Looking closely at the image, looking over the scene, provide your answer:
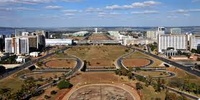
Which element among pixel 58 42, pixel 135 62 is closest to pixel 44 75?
pixel 135 62

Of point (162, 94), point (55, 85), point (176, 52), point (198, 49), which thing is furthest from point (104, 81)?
point (198, 49)

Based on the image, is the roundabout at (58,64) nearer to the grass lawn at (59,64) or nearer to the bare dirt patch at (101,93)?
the grass lawn at (59,64)

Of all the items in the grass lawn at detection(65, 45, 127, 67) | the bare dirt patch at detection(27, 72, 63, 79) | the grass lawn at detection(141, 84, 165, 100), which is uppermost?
the grass lawn at detection(65, 45, 127, 67)

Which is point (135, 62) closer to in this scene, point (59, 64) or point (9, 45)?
point (59, 64)

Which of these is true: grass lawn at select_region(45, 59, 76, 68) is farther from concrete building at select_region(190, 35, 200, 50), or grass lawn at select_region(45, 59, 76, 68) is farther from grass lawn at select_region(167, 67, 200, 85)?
concrete building at select_region(190, 35, 200, 50)

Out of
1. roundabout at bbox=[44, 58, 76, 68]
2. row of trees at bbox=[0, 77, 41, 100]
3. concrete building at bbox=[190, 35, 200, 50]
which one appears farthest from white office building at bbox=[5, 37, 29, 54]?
concrete building at bbox=[190, 35, 200, 50]

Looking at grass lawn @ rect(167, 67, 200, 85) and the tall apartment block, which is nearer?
grass lawn @ rect(167, 67, 200, 85)

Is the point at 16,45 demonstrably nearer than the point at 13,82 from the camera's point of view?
No

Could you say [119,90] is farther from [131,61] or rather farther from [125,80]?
[131,61]

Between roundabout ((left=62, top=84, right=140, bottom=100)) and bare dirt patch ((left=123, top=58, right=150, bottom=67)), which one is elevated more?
bare dirt patch ((left=123, top=58, right=150, bottom=67))
